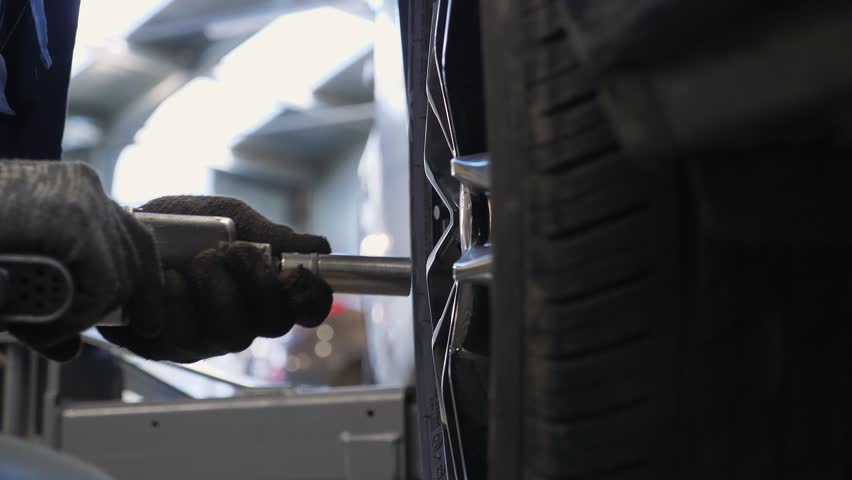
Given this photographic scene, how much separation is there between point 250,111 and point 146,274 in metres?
12.1

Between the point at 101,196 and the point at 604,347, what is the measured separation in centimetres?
46

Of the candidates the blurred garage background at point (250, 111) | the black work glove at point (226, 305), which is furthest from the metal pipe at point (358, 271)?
the blurred garage background at point (250, 111)

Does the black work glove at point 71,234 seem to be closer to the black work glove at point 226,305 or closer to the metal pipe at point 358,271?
the black work glove at point 226,305

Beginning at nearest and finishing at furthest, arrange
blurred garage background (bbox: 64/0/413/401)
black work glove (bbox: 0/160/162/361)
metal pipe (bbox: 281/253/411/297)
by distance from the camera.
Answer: black work glove (bbox: 0/160/162/361) < metal pipe (bbox: 281/253/411/297) < blurred garage background (bbox: 64/0/413/401)

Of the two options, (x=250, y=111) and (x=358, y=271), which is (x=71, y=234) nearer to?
(x=358, y=271)

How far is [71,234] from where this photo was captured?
73 cm

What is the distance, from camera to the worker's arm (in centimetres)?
73

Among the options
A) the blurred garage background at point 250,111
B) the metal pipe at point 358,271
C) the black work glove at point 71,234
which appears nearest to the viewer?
the black work glove at point 71,234

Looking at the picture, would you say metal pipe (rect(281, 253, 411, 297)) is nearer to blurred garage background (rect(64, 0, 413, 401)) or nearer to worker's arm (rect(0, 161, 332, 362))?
worker's arm (rect(0, 161, 332, 362))

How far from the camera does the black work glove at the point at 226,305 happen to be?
953 mm

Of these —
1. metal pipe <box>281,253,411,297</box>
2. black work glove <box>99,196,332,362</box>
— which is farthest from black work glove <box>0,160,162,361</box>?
metal pipe <box>281,253,411,297</box>

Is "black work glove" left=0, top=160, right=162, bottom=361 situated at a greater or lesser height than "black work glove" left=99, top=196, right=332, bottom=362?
greater

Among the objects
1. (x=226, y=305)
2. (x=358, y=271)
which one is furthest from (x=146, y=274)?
(x=358, y=271)

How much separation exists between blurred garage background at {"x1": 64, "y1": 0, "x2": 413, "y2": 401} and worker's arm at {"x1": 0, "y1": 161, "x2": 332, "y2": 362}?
4071mm
